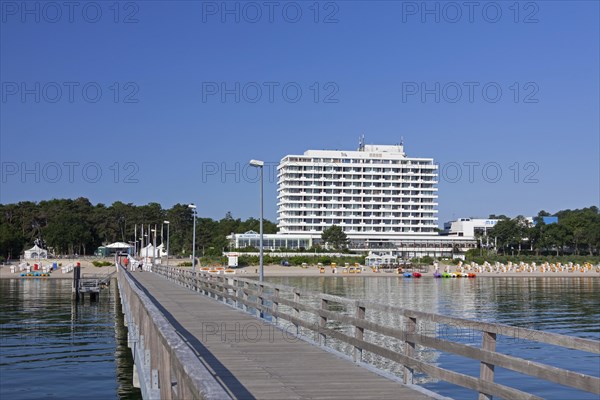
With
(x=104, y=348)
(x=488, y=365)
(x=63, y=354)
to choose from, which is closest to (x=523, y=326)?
(x=104, y=348)

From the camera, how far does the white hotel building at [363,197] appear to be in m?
177

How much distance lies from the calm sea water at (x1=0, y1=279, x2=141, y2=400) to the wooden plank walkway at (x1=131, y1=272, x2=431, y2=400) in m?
3.19

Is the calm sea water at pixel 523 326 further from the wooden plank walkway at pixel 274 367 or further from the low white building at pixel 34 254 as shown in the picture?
the low white building at pixel 34 254

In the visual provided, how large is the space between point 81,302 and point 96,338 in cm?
2245

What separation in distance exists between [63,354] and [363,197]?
521ft

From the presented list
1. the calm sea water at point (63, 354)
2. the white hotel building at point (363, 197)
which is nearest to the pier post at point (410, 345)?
the calm sea water at point (63, 354)

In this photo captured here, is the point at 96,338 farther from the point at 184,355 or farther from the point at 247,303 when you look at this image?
the point at 184,355

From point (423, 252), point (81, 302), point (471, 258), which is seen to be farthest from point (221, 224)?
point (81, 302)

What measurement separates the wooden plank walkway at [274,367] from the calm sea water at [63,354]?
3.19 m

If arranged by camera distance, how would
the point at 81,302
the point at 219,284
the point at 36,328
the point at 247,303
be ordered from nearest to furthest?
the point at 247,303 < the point at 219,284 < the point at 36,328 < the point at 81,302

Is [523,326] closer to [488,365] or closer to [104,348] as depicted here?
[104,348]

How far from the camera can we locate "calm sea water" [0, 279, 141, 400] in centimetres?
1917

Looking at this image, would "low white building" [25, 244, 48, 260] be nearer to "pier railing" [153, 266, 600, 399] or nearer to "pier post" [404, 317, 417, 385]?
"pier railing" [153, 266, 600, 399]

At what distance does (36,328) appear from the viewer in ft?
111
